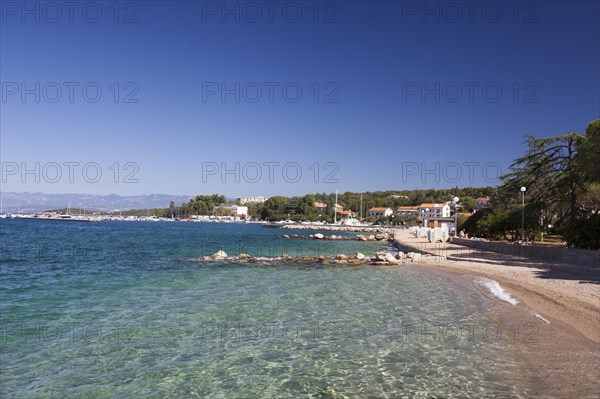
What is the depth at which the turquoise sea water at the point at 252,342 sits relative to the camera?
288 inches

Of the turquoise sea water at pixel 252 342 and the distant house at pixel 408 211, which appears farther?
the distant house at pixel 408 211

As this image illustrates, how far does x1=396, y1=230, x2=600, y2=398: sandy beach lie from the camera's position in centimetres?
725

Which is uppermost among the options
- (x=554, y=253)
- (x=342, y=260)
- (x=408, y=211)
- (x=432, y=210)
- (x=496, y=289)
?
(x=432, y=210)

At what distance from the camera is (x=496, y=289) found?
671 inches

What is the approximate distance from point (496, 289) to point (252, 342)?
459 inches

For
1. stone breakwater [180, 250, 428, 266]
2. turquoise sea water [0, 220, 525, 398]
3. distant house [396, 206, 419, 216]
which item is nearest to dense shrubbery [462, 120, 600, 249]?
stone breakwater [180, 250, 428, 266]

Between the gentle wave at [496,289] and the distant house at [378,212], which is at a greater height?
the distant house at [378,212]

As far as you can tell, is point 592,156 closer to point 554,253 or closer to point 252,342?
point 554,253

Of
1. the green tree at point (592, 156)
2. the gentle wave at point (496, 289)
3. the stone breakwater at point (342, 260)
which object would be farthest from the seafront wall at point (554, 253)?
the stone breakwater at point (342, 260)

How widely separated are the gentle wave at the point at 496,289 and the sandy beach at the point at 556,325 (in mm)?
200

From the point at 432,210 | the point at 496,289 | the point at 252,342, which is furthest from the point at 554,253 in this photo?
the point at 432,210

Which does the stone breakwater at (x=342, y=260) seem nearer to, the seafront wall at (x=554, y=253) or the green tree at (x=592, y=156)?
the seafront wall at (x=554, y=253)

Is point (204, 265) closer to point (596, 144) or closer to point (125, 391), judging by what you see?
point (125, 391)

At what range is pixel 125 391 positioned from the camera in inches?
278
